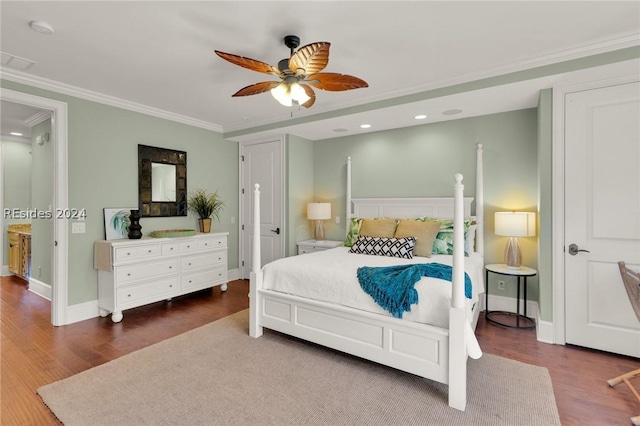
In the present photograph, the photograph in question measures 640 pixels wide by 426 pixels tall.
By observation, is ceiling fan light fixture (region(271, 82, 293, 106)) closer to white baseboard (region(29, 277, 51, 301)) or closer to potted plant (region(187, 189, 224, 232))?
potted plant (region(187, 189, 224, 232))

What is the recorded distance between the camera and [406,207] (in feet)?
14.5

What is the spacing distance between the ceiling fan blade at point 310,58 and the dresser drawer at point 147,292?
3053 millimetres

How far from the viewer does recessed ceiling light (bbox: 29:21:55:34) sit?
7.30 feet

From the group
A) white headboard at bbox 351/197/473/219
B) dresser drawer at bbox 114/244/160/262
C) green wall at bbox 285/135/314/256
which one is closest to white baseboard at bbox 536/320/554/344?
white headboard at bbox 351/197/473/219

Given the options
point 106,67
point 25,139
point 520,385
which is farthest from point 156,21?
point 25,139

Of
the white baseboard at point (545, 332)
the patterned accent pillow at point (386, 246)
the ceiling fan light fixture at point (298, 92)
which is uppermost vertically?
the ceiling fan light fixture at point (298, 92)

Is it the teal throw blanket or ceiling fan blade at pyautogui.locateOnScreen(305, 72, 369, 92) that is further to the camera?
ceiling fan blade at pyautogui.locateOnScreen(305, 72, 369, 92)

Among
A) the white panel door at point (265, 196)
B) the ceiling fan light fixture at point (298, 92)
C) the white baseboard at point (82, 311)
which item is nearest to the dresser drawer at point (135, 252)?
the white baseboard at point (82, 311)

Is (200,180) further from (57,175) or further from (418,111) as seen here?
(418,111)

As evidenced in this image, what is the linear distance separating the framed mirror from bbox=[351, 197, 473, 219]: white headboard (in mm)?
2592

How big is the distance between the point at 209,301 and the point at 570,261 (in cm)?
414

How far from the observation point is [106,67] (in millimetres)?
2945

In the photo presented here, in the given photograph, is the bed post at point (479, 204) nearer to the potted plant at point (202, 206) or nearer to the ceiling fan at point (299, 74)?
the ceiling fan at point (299, 74)

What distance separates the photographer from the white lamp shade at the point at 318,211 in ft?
15.8
